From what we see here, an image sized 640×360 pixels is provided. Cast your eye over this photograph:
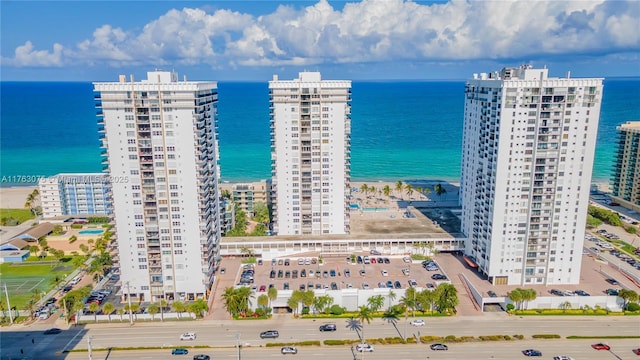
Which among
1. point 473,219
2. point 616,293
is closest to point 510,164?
point 473,219

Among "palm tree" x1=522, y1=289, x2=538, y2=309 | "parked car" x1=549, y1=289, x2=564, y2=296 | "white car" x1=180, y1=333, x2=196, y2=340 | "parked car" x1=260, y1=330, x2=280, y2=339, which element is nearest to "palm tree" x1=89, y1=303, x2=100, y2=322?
"white car" x1=180, y1=333, x2=196, y2=340

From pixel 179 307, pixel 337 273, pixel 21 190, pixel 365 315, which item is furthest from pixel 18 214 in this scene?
pixel 365 315

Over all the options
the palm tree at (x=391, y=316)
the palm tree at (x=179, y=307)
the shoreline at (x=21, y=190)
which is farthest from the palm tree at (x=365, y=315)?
the shoreline at (x=21, y=190)

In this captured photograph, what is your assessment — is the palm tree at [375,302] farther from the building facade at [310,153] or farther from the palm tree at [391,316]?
the building facade at [310,153]

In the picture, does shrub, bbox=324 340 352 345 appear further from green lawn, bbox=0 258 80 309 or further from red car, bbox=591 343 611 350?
green lawn, bbox=0 258 80 309

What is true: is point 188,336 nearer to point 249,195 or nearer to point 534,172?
point 249,195

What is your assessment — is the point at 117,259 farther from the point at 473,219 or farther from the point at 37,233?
the point at 473,219
